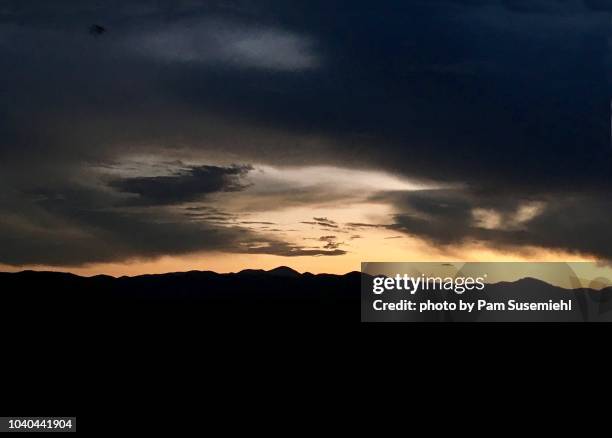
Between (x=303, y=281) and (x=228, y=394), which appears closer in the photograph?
(x=228, y=394)

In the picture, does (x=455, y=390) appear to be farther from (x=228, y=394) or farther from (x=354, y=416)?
(x=228, y=394)

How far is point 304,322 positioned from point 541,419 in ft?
204

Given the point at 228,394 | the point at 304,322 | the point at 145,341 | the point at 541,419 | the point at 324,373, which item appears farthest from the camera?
the point at 304,322

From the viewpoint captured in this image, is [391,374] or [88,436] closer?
[88,436]

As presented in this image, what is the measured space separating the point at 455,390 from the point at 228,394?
50.6 ft

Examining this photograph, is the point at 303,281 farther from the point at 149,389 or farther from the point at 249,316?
the point at 149,389

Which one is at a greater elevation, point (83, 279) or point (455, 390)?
point (83, 279)

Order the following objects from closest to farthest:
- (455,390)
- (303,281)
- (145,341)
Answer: (455,390)
(145,341)
(303,281)

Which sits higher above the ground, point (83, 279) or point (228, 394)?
point (83, 279)

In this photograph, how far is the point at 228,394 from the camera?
46.2 meters

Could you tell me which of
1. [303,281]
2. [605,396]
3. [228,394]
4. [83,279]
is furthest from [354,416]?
[303,281]

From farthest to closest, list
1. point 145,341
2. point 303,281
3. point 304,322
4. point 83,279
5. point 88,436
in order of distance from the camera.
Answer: point 303,281
point 83,279
point 304,322
point 145,341
point 88,436

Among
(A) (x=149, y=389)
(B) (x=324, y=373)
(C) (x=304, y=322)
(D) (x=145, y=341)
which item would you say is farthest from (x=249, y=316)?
(A) (x=149, y=389)

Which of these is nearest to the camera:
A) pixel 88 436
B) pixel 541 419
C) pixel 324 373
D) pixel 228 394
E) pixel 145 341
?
pixel 88 436
